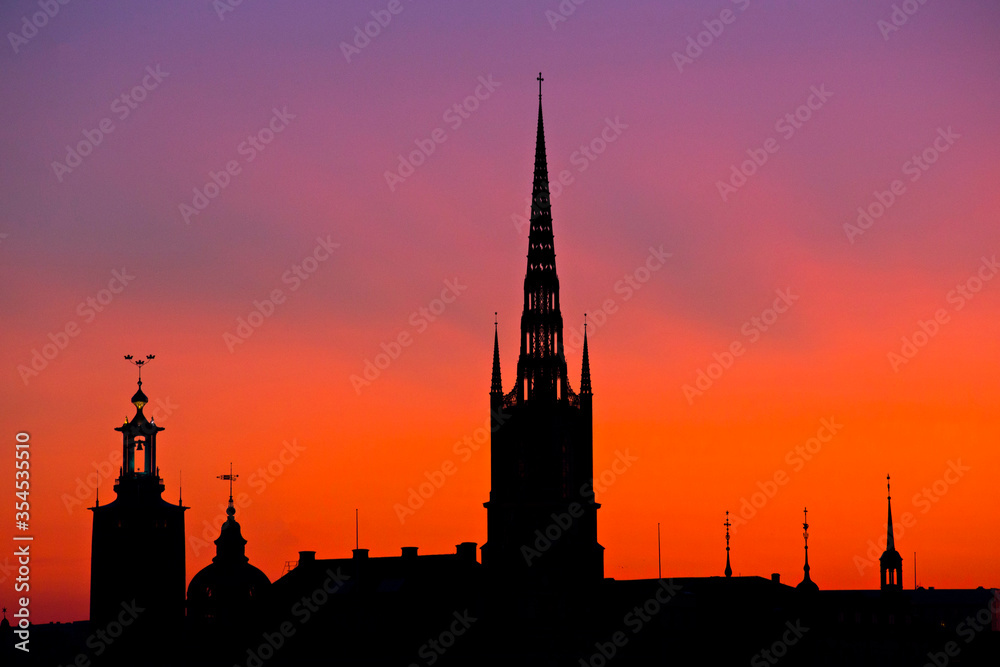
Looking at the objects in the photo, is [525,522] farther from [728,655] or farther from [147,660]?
[147,660]

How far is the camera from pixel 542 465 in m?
147

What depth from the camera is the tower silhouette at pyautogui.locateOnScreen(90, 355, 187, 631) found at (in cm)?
14425

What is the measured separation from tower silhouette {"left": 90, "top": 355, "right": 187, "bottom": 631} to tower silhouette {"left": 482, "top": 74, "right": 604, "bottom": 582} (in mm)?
19892

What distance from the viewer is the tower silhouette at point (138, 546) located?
14425cm

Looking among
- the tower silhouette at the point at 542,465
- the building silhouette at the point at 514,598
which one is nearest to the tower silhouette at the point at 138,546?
the building silhouette at the point at 514,598

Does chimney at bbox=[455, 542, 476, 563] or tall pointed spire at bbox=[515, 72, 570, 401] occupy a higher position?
tall pointed spire at bbox=[515, 72, 570, 401]

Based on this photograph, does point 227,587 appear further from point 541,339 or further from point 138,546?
point 541,339

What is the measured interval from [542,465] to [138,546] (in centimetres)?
2587

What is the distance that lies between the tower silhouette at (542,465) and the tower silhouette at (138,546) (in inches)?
783

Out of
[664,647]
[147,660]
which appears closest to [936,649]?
[664,647]

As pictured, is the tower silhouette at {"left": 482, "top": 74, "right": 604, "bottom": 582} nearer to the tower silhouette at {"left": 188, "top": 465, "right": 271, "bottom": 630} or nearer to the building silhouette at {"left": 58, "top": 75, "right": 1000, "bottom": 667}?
the building silhouette at {"left": 58, "top": 75, "right": 1000, "bottom": 667}

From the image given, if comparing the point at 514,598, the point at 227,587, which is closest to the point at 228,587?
the point at 227,587

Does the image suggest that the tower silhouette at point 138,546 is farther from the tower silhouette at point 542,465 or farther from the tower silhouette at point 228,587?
the tower silhouette at point 542,465

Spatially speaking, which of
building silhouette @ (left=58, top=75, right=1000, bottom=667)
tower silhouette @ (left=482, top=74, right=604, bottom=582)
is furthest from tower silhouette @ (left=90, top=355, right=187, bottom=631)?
tower silhouette @ (left=482, top=74, right=604, bottom=582)
